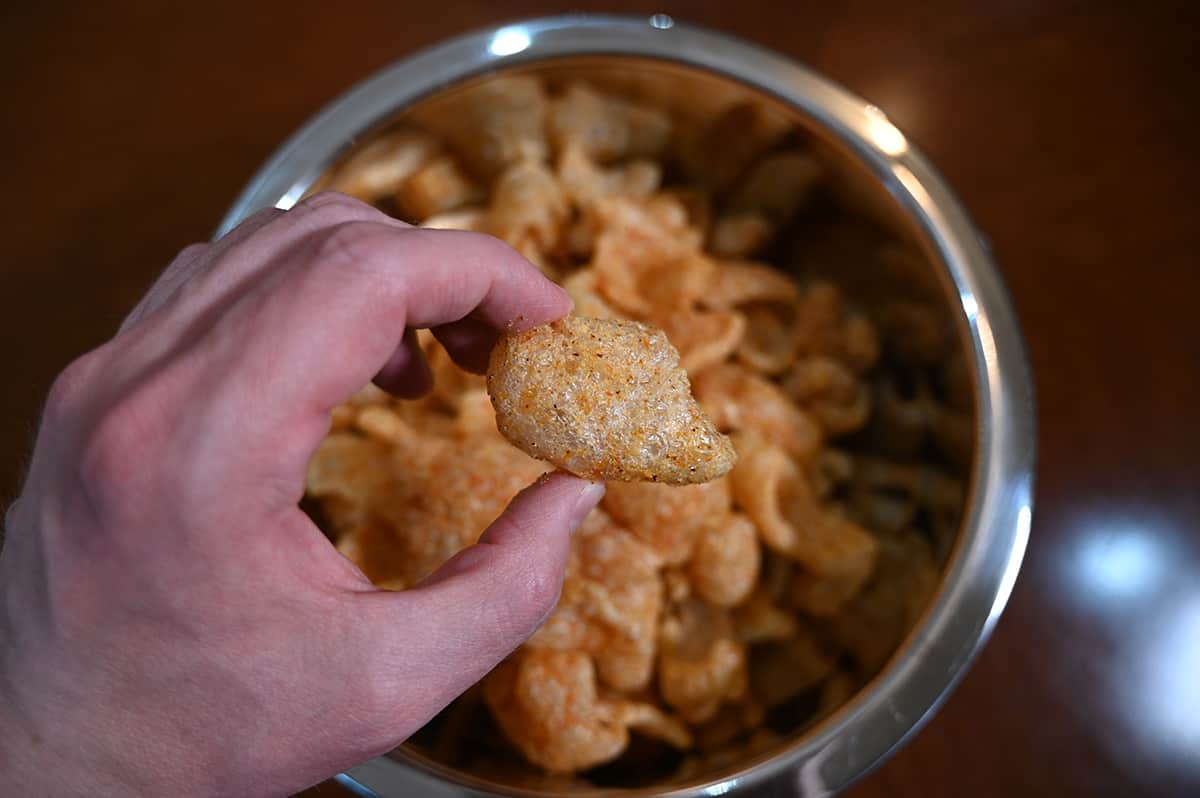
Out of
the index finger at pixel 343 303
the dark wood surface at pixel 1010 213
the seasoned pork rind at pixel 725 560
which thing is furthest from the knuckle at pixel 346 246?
the dark wood surface at pixel 1010 213

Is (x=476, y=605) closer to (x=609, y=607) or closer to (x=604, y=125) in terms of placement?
(x=609, y=607)

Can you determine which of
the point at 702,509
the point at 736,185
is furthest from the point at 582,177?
the point at 702,509

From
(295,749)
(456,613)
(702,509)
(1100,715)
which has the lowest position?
(295,749)

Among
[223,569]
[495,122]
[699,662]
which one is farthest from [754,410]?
[223,569]

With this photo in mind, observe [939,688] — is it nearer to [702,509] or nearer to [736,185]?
[702,509]

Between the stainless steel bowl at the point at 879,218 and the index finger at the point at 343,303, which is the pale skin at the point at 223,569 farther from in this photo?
the stainless steel bowl at the point at 879,218
